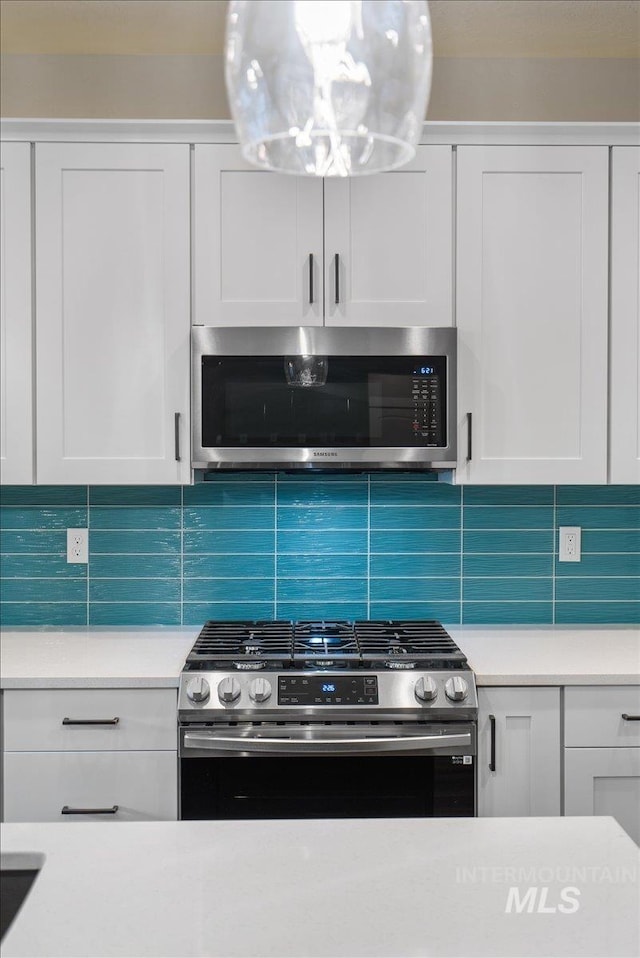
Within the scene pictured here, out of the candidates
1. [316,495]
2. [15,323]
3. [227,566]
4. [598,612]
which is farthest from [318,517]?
Result: [15,323]

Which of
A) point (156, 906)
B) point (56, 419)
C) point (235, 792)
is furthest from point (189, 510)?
point (156, 906)

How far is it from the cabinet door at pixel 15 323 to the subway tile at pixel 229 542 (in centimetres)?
59

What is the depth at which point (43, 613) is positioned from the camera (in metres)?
2.77

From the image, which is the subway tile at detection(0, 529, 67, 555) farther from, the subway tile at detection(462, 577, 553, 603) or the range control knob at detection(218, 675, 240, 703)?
the subway tile at detection(462, 577, 553, 603)

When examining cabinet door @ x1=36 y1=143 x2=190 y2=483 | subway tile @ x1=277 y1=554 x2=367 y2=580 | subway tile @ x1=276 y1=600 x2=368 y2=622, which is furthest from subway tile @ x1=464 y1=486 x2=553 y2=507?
cabinet door @ x1=36 y1=143 x2=190 y2=483

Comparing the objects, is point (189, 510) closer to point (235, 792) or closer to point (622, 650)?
point (235, 792)

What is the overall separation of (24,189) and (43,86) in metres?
0.55

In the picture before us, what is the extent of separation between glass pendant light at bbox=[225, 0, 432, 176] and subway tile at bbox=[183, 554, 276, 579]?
6.96 feet

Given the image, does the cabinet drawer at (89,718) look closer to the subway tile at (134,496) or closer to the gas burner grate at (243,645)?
the gas burner grate at (243,645)

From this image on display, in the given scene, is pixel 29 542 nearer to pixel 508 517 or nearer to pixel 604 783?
pixel 508 517

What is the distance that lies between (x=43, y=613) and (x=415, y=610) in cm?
127

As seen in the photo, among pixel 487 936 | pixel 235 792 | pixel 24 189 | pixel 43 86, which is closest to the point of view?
pixel 487 936

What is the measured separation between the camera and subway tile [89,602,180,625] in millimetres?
2779

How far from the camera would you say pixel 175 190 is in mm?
2416
